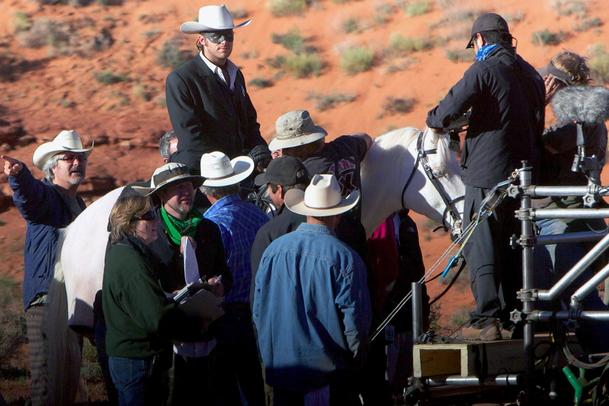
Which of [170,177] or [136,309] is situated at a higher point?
[170,177]

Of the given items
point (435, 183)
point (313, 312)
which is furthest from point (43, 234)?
point (313, 312)

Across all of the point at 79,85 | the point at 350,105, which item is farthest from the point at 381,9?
the point at 79,85

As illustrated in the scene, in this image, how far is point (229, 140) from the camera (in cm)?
888

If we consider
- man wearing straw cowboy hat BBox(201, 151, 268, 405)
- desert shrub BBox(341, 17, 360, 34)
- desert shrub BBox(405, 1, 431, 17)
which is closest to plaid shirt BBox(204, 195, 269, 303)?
man wearing straw cowboy hat BBox(201, 151, 268, 405)

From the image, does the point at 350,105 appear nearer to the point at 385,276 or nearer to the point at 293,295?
the point at 385,276

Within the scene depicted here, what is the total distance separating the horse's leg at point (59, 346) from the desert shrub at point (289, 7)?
73.6 feet

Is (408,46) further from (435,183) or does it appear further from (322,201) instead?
(322,201)

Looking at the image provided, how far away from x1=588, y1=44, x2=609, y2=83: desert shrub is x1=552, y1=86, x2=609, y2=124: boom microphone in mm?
15611

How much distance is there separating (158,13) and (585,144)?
994 inches

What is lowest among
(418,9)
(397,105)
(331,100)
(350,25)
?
(331,100)

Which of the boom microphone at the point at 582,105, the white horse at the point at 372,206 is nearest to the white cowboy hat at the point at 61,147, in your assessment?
the white horse at the point at 372,206

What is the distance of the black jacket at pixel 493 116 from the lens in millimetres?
7449

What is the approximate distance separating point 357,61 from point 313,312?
68.4 ft

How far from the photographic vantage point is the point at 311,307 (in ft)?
20.7
